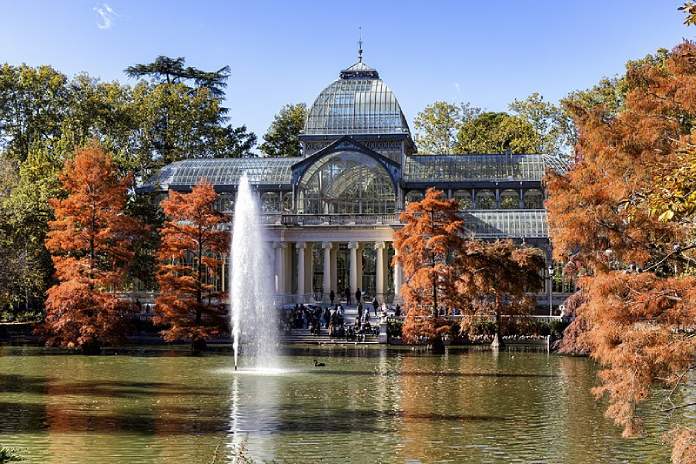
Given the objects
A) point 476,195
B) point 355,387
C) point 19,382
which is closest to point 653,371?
point 355,387

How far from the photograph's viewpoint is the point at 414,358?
144 feet

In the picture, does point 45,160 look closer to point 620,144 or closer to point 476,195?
point 476,195

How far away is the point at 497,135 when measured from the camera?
3238 inches

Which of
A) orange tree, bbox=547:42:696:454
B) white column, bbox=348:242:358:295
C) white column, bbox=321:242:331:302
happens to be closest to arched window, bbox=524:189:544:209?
white column, bbox=348:242:358:295

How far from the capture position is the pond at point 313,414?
20.8 meters

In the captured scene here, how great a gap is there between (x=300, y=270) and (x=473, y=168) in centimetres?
1396

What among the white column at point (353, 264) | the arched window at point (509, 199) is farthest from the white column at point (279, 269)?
the arched window at point (509, 199)

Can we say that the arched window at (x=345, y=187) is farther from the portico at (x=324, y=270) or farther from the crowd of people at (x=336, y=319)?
the crowd of people at (x=336, y=319)

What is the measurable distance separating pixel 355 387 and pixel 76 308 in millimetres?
18832

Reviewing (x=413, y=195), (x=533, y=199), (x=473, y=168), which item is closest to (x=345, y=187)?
(x=413, y=195)

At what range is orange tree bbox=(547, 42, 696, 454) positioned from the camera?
1775 cm

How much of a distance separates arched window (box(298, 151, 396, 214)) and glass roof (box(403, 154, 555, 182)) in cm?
218

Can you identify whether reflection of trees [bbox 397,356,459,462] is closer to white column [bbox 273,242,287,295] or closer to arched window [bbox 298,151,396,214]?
white column [bbox 273,242,287,295]

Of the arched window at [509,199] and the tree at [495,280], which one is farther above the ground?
the arched window at [509,199]
